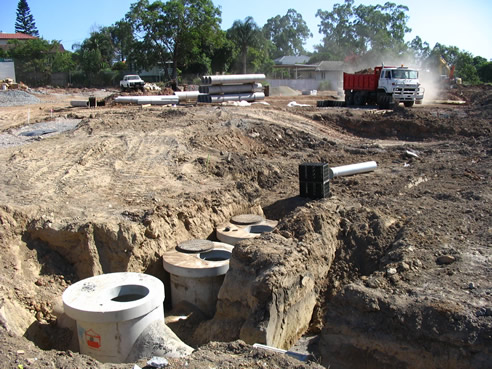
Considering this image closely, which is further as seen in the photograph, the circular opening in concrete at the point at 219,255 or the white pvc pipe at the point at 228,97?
the white pvc pipe at the point at 228,97

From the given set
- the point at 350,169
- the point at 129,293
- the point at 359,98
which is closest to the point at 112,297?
the point at 129,293

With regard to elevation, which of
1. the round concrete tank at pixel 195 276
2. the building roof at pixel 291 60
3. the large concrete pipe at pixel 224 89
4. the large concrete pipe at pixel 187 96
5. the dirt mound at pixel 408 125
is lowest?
the round concrete tank at pixel 195 276

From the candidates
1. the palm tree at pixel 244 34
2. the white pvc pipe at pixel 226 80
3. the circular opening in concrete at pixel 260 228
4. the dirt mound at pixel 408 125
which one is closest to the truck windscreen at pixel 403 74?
the dirt mound at pixel 408 125

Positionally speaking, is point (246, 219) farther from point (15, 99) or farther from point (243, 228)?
point (15, 99)

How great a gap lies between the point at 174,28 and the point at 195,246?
141 ft

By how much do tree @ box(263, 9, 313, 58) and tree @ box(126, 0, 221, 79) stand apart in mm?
58550

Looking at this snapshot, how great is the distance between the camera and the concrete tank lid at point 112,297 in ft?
19.9

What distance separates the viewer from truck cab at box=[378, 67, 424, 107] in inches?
958

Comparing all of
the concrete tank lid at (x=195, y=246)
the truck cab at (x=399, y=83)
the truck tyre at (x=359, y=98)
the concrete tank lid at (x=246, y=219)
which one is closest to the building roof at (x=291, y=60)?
the truck tyre at (x=359, y=98)

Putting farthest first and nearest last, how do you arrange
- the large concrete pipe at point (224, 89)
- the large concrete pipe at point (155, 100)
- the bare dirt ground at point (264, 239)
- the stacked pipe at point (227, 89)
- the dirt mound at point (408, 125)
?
the large concrete pipe at point (224, 89) → the stacked pipe at point (227, 89) → the large concrete pipe at point (155, 100) → the dirt mound at point (408, 125) → the bare dirt ground at point (264, 239)

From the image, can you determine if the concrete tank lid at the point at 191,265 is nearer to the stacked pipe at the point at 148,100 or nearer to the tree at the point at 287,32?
the stacked pipe at the point at 148,100

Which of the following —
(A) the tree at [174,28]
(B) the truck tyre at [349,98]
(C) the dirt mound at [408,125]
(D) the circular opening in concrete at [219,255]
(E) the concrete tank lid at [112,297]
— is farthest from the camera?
(A) the tree at [174,28]

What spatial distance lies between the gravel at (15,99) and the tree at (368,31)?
54.6 m

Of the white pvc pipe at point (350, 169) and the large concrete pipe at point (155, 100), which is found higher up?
the large concrete pipe at point (155, 100)
